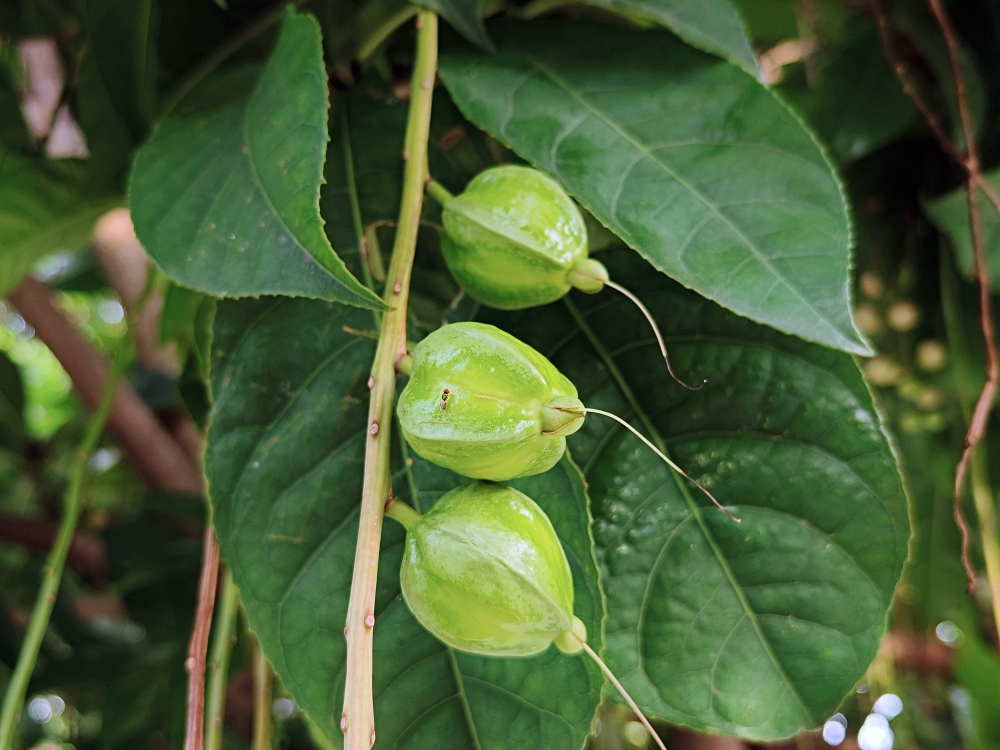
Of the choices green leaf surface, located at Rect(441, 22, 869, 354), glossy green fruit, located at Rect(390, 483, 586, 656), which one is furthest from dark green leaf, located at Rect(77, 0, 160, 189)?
glossy green fruit, located at Rect(390, 483, 586, 656)

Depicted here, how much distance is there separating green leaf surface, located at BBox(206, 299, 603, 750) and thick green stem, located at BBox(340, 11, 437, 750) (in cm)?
5

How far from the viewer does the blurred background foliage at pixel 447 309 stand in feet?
1.87

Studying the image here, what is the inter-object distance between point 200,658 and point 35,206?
0.43m

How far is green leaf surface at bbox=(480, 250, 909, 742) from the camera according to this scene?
42cm

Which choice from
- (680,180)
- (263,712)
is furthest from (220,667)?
(680,180)

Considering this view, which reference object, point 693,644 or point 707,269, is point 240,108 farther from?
point 693,644

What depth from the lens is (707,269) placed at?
377 millimetres

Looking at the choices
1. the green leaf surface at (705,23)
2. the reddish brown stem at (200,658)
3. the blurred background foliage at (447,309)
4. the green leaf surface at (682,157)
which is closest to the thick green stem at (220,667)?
the reddish brown stem at (200,658)

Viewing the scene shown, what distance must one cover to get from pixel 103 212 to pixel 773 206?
0.54 m

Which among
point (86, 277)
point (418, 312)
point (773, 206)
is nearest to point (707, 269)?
point (773, 206)

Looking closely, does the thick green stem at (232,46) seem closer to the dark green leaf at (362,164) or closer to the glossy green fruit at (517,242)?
the dark green leaf at (362,164)

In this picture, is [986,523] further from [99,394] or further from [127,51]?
[99,394]

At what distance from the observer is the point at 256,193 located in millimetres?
365

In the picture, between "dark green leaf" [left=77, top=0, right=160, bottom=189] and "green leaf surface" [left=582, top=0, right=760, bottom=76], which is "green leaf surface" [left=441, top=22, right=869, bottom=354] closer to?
"green leaf surface" [left=582, top=0, right=760, bottom=76]
